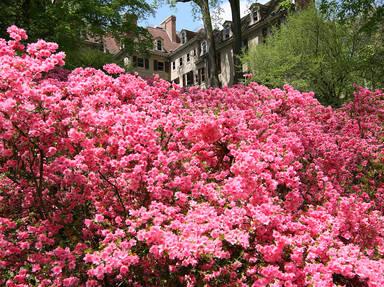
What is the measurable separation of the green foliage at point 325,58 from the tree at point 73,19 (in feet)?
27.2

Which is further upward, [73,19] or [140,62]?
[140,62]

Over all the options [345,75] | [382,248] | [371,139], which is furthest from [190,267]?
[345,75]

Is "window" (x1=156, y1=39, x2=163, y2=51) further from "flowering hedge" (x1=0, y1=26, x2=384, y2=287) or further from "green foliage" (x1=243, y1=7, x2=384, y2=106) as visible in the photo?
"flowering hedge" (x1=0, y1=26, x2=384, y2=287)

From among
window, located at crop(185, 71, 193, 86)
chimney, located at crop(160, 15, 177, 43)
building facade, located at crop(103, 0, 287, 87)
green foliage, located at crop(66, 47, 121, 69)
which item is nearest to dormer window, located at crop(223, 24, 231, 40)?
building facade, located at crop(103, 0, 287, 87)

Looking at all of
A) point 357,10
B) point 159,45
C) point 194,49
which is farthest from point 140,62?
point 357,10

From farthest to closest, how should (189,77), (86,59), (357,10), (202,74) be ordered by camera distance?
(189,77) < (202,74) < (86,59) < (357,10)

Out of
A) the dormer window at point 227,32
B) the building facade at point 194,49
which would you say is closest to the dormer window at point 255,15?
the building facade at point 194,49

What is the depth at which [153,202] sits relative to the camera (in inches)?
162

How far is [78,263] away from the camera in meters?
4.04

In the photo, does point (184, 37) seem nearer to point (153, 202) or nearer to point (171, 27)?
point (171, 27)

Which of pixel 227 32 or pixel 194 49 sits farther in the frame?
pixel 194 49

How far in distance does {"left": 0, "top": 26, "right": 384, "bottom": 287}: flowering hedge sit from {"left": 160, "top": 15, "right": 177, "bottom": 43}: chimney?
47055 mm

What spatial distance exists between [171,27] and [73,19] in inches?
1398

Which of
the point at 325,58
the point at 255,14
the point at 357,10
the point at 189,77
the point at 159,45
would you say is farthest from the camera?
the point at 159,45
